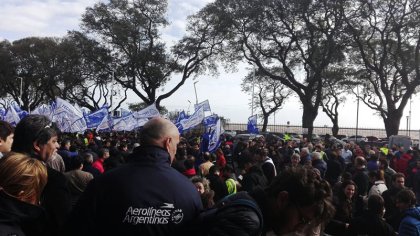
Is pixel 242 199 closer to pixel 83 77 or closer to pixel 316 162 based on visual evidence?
pixel 316 162

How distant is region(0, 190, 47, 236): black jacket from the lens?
2.42 meters

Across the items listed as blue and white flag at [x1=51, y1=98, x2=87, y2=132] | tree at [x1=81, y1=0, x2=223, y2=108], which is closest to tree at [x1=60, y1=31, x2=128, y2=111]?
tree at [x1=81, y1=0, x2=223, y2=108]

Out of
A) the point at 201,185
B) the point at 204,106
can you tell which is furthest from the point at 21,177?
the point at 204,106

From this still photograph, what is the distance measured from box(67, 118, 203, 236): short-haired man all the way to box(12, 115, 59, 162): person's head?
5.13 ft

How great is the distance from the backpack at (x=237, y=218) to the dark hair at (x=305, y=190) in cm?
19

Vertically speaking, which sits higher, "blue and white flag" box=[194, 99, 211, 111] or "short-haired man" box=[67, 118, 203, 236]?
"blue and white flag" box=[194, 99, 211, 111]

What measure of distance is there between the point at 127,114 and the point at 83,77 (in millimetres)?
21285

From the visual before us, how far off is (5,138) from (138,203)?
232 cm

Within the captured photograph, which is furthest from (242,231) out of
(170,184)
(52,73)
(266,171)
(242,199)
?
(52,73)

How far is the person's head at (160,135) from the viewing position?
250cm

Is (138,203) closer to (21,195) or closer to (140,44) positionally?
(21,195)

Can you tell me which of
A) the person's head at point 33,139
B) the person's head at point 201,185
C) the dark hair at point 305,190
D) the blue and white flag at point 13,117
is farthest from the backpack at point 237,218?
the blue and white flag at point 13,117

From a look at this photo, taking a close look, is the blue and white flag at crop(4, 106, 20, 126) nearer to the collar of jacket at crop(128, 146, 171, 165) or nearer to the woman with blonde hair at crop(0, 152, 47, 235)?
the woman with blonde hair at crop(0, 152, 47, 235)

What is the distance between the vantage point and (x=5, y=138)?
4.02 m
